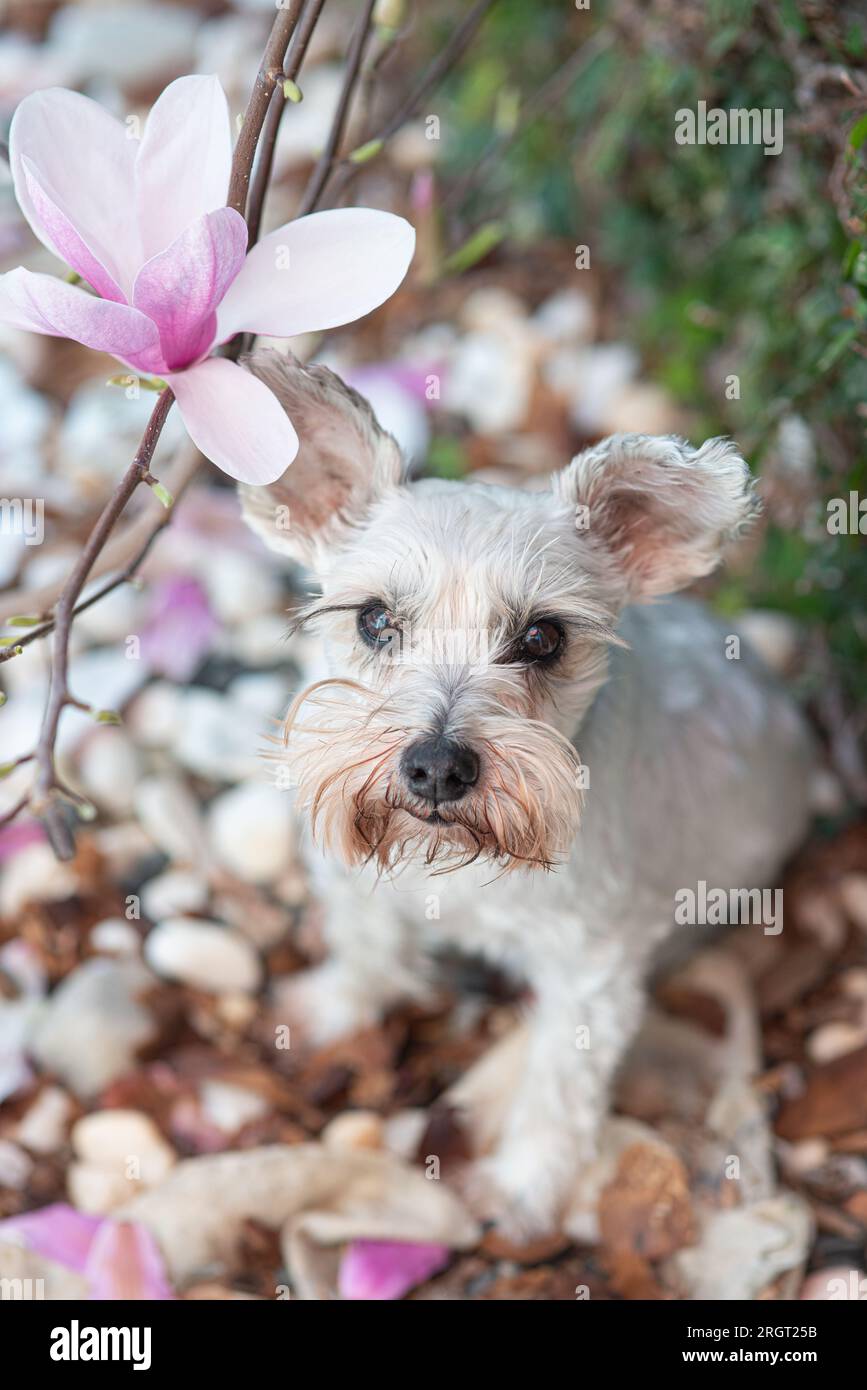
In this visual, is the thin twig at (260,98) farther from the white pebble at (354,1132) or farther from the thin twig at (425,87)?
the white pebble at (354,1132)

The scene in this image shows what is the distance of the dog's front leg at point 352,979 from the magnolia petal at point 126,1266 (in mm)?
630

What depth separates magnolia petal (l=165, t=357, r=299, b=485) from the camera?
1512mm

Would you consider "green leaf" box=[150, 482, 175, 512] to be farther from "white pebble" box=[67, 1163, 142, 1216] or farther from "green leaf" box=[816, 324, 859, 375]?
"white pebble" box=[67, 1163, 142, 1216]

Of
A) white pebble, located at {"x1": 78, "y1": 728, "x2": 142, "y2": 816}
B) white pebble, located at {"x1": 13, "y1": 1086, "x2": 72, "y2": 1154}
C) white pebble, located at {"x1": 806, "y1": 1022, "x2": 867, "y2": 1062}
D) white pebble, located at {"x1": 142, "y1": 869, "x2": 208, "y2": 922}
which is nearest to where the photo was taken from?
white pebble, located at {"x1": 13, "y1": 1086, "x2": 72, "y2": 1154}

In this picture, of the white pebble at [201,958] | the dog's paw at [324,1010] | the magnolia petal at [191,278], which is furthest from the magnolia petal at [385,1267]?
the magnolia petal at [191,278]

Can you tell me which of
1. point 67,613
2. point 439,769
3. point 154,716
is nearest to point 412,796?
point 439,769

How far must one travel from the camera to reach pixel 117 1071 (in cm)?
254

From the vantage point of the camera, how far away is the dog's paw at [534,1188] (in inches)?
94.7

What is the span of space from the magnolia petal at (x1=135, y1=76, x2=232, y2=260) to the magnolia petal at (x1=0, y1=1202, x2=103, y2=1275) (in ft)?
5.61

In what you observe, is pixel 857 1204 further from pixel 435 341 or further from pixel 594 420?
pixel 435 341

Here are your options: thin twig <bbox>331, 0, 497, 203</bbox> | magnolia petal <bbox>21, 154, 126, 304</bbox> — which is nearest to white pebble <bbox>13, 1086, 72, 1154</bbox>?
magnolia petal <bbox>21, 154, 126, 304</bbox>

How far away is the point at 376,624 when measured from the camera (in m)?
1.89
